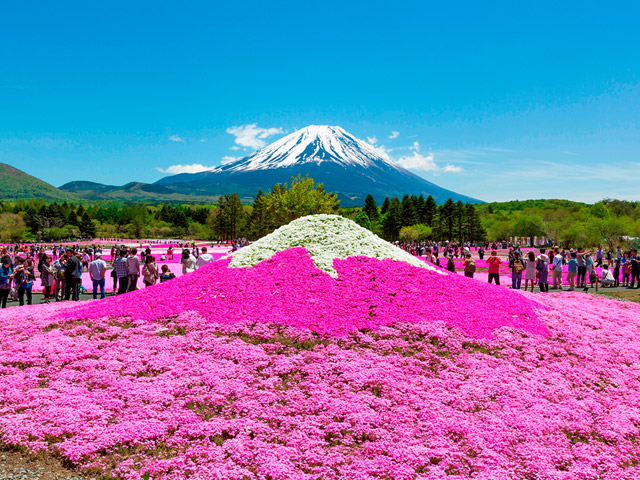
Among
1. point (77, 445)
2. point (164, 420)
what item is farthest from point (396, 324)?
point (77, 445)

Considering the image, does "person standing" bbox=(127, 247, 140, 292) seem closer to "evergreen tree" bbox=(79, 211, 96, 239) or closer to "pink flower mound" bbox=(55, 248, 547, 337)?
"pink flower mound" bbox=(55, 248, 547, 337)

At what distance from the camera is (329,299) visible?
1127cm

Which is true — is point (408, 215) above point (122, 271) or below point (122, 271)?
above

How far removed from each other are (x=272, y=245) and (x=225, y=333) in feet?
19.9

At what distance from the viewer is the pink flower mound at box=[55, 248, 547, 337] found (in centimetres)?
1031

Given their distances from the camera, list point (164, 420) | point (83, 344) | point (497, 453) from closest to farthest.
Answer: point (497, 453)
point (164, 420)
point (83, 344)

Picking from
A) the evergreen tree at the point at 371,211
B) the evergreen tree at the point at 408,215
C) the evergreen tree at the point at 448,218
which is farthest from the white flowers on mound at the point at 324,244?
the evergreen tree at the point at 371,211

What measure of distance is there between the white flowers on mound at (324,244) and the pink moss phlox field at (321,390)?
2.24m

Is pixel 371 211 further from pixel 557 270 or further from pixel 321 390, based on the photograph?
pixel 321 390

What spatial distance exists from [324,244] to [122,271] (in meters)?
7.64

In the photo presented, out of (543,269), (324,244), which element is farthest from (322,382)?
(543,269)

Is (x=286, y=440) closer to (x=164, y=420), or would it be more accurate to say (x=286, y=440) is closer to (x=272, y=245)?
(x=164, y=420)

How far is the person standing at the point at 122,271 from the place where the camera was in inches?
591

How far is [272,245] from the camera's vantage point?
15.3 m
